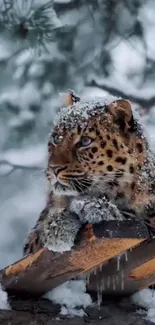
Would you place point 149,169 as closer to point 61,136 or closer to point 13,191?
point 61,136

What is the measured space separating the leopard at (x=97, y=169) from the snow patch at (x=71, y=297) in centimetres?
27

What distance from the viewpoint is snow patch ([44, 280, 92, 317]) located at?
7.43 feet

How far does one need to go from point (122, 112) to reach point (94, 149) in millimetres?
126

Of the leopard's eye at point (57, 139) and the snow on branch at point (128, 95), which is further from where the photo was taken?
the snow on branch at point (128, 95)

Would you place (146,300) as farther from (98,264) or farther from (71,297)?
(98,264)

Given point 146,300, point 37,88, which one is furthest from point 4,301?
point 37,88

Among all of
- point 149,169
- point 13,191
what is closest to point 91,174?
point 149,169

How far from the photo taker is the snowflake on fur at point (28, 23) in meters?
3.01

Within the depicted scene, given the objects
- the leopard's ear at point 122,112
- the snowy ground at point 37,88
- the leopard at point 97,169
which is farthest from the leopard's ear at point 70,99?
the snowy ground at point 37,88

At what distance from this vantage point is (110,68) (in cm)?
303

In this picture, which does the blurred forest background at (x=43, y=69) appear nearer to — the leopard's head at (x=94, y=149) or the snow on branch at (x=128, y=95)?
the snow on branch at (x=128, y=95)

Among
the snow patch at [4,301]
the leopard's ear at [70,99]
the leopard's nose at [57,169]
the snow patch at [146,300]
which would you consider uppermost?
the leopard's ear at [70,99]

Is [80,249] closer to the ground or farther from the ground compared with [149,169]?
closer to the ground

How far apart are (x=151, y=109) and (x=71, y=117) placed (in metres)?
1.11
